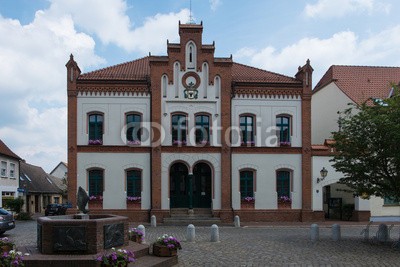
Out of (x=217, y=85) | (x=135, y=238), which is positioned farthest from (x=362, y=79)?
(x=135, y=238)

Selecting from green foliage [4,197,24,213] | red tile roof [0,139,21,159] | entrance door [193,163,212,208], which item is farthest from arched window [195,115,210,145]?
red tile roof [0,139,21,159]

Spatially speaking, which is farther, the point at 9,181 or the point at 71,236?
the point at 9,181

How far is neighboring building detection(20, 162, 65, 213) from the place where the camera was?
51.2m

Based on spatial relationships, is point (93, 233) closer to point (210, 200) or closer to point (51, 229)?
point (51, 229)

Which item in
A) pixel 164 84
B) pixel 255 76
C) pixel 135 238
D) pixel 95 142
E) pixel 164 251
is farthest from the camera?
pixel 255 76

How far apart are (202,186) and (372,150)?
14719 millimetres

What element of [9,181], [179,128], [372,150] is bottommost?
[9,181]

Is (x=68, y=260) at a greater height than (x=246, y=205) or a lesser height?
greater

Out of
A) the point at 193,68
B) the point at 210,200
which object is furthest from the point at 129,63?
the point at 210,200

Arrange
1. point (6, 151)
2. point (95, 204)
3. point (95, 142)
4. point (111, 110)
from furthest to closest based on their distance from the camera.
Result: point (6, 151) < point (111, 110) < point (95, 142) < point (95, 204)

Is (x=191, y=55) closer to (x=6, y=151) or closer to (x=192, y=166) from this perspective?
(x=192, y=166)

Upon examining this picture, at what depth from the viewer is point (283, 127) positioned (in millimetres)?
31484

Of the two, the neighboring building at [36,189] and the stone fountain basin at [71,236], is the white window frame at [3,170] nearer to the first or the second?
the neighboring building at [36,189]

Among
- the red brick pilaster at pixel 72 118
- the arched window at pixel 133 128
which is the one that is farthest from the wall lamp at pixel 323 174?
the red brick pilaster at pixel 72 118
